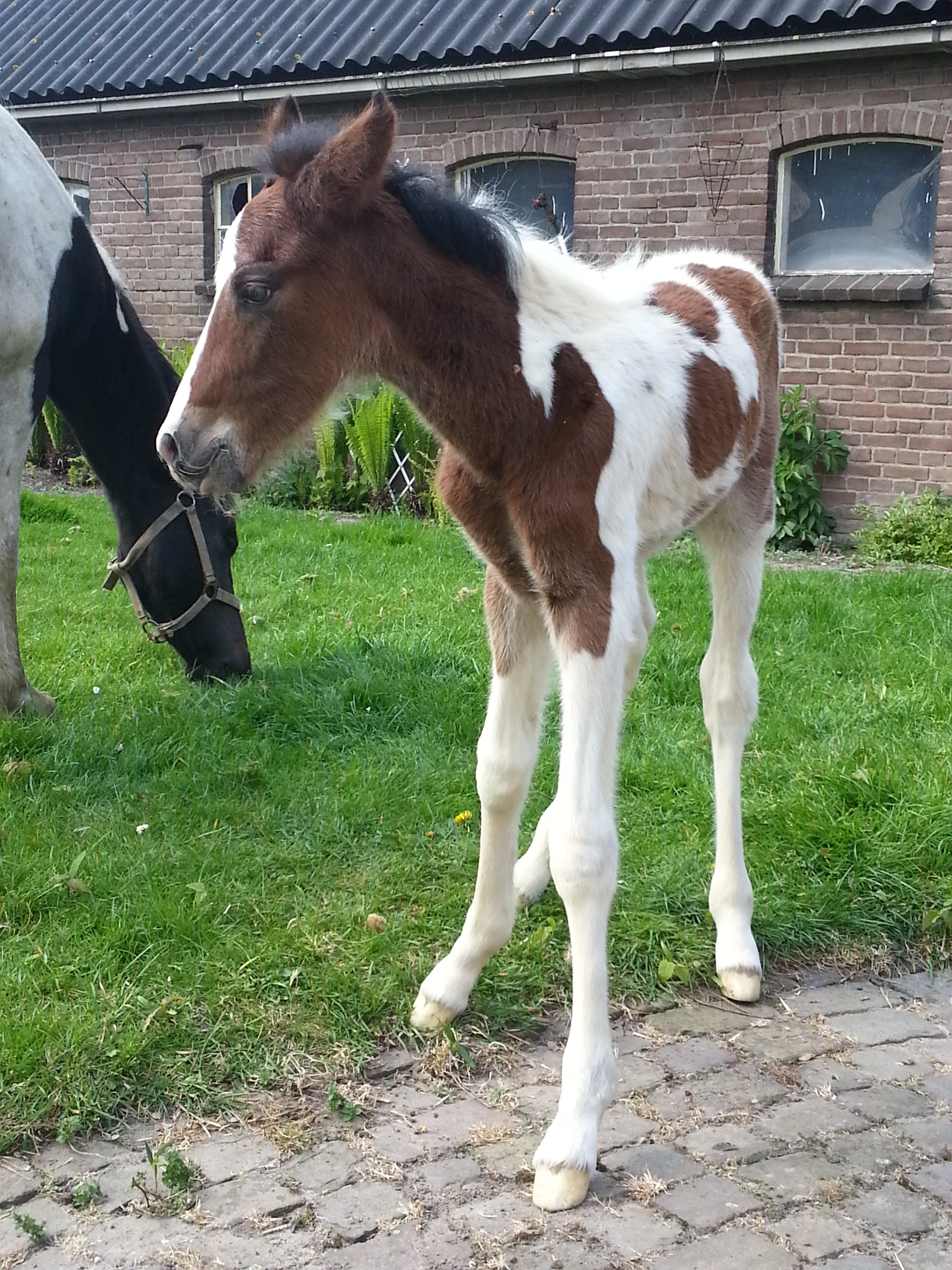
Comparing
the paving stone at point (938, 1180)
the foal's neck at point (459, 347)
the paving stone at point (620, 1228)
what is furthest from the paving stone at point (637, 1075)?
the foal's neck at point (459, 347)

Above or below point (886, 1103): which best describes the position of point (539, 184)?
above

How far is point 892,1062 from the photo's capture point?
299cm

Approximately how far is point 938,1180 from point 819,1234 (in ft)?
1.12

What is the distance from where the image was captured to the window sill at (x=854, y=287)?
29.1ft

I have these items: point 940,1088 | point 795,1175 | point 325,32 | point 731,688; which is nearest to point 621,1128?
point 795,1175

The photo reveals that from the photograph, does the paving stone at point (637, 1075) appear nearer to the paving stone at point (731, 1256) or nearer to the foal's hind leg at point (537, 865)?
the paving stone at point (731, 1256)

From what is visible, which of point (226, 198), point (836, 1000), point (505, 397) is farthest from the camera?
point (226, 198)

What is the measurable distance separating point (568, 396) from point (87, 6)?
47.3ft

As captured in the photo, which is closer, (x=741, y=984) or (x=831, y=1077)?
(x=831, y=1077)

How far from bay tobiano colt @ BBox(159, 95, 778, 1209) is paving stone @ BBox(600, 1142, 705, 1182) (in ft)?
0.45

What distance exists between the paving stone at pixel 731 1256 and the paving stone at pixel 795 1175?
160 millimetres

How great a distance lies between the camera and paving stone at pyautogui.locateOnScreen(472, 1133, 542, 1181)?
2.53m

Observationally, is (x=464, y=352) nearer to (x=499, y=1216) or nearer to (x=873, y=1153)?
(x=499, y=1216)

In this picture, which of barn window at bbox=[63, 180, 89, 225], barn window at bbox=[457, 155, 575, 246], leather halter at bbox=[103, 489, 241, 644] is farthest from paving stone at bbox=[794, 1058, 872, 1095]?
barn window at bbox=[63, 180, 89, 225]
